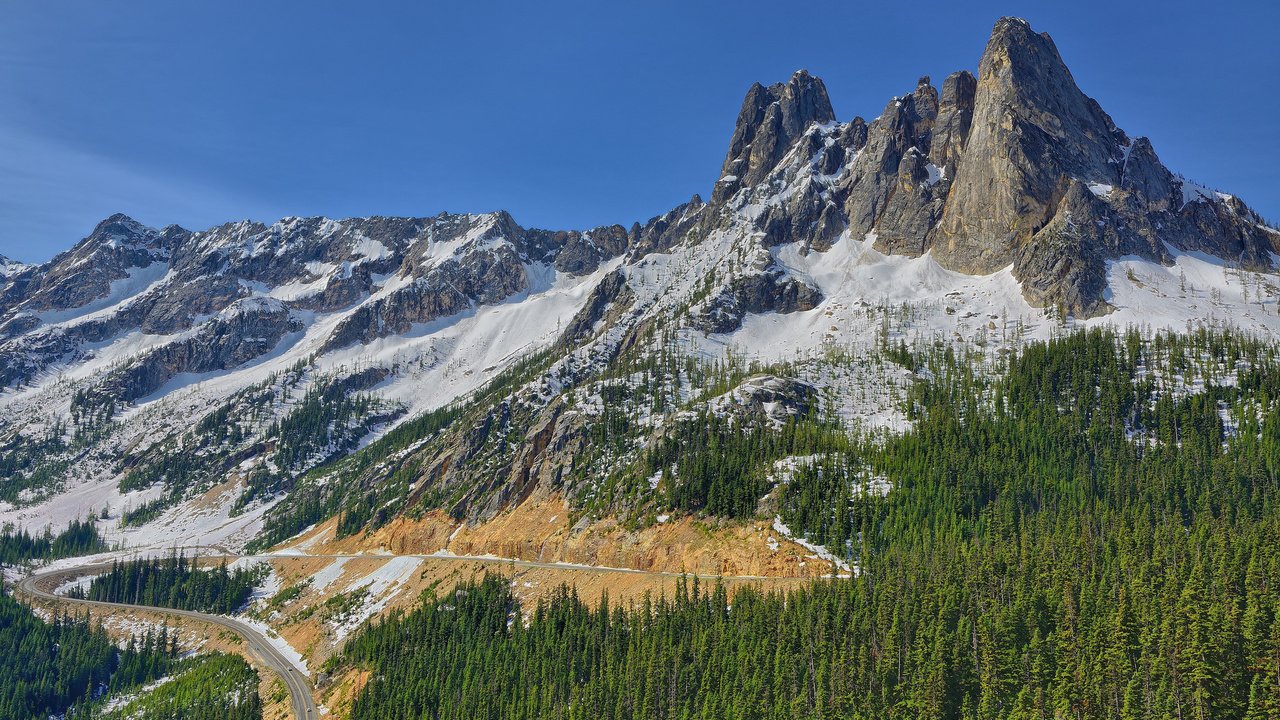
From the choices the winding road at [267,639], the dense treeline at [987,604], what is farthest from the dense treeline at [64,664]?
the dense treeline at [987,604]

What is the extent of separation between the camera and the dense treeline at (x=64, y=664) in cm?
14712

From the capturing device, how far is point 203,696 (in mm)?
126750

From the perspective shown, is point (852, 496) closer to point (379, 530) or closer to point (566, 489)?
point (566, 489)

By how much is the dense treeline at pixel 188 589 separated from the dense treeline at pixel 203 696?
3278 cm

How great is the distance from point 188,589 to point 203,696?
238ft

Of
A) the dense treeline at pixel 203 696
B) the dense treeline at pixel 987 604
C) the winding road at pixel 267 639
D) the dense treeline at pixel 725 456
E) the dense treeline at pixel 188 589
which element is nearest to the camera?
the dense treeline at pixel 987 604

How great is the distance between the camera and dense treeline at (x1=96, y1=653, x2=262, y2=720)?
117812 millimetres

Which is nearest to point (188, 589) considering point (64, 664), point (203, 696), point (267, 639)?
point (64, 664)

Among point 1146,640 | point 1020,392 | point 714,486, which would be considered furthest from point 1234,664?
point 1020,392

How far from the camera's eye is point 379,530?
197 meters

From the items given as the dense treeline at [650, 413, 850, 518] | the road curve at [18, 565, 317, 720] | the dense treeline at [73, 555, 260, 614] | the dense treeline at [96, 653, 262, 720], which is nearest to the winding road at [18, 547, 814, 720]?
the road curve at [18, 565, 317, 720]

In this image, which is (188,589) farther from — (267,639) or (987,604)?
(987,604)

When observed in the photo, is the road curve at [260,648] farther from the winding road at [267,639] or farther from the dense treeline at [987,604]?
the dense treeline at [987,604]

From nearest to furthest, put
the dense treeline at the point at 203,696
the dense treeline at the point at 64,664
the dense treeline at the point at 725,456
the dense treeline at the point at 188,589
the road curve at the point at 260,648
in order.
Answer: the dense treeline at the point at 203,696, the road curve at the point at 260,648, the dense treeline at the point at 725,456, the dense treeline at the point at 64,664, the dense treeline at the point at 188,589
